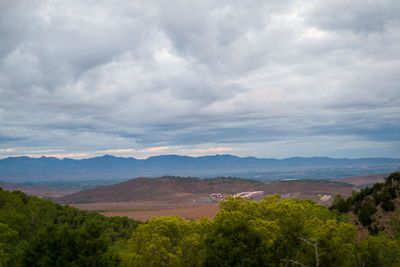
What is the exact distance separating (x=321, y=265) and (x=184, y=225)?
43.5 ft

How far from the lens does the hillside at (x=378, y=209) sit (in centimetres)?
4625

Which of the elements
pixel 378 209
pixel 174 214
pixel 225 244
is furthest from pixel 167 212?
pixel 225 244

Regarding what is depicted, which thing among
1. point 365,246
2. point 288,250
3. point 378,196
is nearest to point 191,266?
point 288,250

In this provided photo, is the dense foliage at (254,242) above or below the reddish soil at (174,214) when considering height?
above

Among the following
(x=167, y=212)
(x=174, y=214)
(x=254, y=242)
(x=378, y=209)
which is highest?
(x=254, y=242)

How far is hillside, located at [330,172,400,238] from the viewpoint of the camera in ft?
152

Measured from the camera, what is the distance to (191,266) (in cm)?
3117

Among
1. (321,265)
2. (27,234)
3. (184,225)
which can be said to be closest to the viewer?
(321,265)

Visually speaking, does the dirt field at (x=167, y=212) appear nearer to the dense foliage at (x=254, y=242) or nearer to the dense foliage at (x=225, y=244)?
the dense foliage at (x=254, y=242)

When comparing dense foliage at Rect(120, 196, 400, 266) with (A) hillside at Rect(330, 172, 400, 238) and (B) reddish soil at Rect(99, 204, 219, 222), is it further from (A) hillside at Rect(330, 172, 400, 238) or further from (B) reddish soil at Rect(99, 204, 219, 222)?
(B) reddish soil at Rect(99, 204, 219, 222)

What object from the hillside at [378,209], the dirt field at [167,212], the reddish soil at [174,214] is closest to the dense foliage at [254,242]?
the hillside at [378,209]

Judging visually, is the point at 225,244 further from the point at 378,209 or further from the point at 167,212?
the point at 167,212

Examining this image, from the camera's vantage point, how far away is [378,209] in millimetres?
50344

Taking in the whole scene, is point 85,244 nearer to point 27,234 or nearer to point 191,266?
point 191,266
